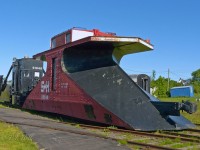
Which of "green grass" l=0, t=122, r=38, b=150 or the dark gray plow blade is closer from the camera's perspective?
"green grass" l=0, t=122, r=38, b=150

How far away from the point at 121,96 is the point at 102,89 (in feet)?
2.58

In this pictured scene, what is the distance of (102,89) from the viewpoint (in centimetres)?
1181

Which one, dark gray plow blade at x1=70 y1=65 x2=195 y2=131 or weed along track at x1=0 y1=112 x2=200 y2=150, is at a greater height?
dark gray plow blade at x1=70 y1=65 x2=195 y2=131

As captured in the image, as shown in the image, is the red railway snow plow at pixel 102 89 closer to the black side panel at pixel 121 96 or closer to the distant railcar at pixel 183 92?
the black side panel at pixel 121 96

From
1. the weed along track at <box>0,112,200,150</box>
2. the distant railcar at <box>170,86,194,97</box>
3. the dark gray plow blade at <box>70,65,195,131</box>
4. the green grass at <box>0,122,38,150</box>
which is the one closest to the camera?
the green grass at <box>0,122,38,150</box>

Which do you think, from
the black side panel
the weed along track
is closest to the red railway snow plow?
the black side panel

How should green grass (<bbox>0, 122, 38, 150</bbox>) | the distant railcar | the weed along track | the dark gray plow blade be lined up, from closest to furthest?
green grass (<bbox>0, 122, 38, 150</bbox>) < the weed along track < the dark gray plow blade < the distant railcar

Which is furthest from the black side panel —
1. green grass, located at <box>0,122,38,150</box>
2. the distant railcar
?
the distant railcar

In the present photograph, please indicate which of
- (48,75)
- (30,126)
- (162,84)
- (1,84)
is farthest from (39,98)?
(162,84)

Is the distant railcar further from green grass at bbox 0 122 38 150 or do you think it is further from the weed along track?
green grass at bbox 0 122 38 150

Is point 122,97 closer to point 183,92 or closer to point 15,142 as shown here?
point 15,142

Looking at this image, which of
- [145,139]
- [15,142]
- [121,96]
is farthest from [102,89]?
[15,142]

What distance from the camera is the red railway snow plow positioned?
36.0 ft

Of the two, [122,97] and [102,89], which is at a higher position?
[102,89]
